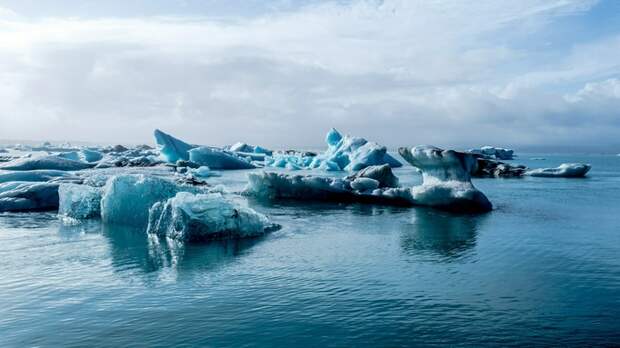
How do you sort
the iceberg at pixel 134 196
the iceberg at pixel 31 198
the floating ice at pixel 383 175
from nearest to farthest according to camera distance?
the iceberg at pixel 134 196 < the iceberg at pixel 31 198 < the floating ice at pixel 383 175

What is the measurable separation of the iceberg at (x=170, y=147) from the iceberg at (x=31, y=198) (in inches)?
897

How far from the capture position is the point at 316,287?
26.6 ft

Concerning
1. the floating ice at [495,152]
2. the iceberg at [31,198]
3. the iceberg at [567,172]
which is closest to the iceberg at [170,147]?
the iceberg at [31,198]

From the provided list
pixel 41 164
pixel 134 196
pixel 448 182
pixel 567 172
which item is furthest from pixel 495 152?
pixel 134 196

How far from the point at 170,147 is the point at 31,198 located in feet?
78.0

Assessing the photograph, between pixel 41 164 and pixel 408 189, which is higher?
pixel 41 164

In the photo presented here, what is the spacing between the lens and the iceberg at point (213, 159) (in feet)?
126

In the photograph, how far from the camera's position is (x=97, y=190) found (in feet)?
51.2

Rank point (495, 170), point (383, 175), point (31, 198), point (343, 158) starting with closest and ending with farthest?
point (31, 198)
point (383, 175)
point (495, 170)
point (343, 158)

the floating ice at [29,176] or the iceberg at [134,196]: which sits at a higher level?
the floating ice at [29,176]

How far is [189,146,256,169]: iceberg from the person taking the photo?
126 ft

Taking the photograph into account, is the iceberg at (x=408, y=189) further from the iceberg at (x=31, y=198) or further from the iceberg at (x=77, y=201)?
the iceberg at (x=31, y=198)

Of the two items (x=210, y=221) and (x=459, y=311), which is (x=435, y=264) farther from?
(x=210, y=221)

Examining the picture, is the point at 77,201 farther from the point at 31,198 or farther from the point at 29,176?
the point at 29,176
